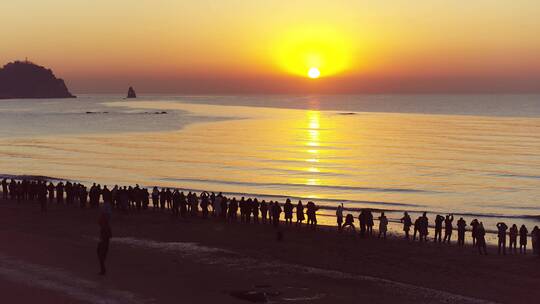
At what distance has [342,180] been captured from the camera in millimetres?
51125

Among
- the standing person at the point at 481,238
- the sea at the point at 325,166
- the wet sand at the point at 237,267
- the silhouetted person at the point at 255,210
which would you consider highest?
the sea at the point at 325,166

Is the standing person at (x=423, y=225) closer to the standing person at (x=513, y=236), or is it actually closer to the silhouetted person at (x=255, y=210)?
the standing person at (x=513, y=236)

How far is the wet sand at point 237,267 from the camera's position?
1650 centimetres

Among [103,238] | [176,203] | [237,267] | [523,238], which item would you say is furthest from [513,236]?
[103,238]

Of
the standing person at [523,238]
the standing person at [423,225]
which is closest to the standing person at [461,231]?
the standing person at [423,225]

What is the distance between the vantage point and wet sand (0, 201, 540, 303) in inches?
650

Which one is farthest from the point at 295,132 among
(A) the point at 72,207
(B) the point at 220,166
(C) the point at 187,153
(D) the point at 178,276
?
(D) the point at 178,276

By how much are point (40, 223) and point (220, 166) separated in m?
33.6

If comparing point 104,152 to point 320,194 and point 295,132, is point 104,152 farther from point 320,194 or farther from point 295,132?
point 295,132

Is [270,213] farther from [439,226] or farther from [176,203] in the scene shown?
[439,226]

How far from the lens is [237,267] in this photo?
19750 millimetres

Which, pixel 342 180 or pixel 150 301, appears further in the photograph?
pixel 342 180

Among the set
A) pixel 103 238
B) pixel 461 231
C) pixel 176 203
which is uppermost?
pixel 176 203

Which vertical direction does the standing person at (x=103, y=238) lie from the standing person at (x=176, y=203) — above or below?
below
